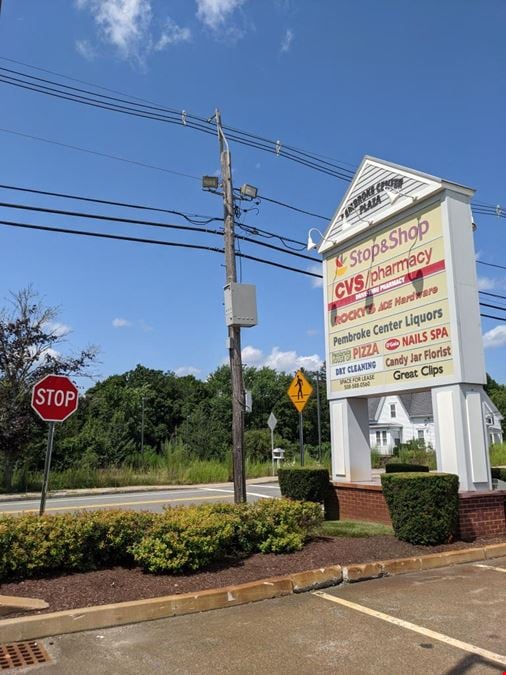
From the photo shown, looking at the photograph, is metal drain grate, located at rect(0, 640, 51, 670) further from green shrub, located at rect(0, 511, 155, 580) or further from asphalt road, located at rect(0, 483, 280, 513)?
asphalt road, located at rect(0, 483, 280, 513)

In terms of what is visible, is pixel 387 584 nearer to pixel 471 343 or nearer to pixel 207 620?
pixel 207 620

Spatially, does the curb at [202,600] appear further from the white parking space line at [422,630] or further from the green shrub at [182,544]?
the green shrub at [182,544]

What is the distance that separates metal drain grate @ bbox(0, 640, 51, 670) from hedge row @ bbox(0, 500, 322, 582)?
1.31m

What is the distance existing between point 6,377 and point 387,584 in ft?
64.7

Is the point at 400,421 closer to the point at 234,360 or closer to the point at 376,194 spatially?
the point at 376,194

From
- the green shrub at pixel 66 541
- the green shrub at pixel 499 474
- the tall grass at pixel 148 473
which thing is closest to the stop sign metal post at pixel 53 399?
the green shrub at pixel 66 541

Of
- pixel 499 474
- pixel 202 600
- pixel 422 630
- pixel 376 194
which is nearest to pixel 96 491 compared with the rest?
pixel 499 474

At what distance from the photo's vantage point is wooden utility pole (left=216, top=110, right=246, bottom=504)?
1018 centimetres

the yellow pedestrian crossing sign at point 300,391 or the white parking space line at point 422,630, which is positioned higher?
the yellow pedestrian crossing sign at point 300,391

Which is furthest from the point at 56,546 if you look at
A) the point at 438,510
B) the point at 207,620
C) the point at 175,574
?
the point at 438,510

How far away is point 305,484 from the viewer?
419 inches

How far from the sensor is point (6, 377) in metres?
23.0

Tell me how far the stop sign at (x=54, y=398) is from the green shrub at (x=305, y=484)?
4245 millimetres

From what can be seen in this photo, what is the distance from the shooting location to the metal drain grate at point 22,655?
455 centimetres
